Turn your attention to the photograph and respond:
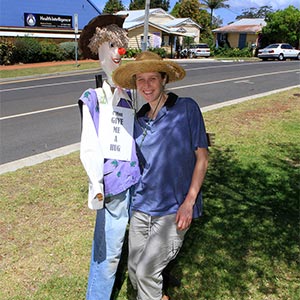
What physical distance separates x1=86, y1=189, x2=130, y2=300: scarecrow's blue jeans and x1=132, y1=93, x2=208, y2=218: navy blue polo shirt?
16 cm

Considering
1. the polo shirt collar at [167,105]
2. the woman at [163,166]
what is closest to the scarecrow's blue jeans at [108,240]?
the woman at [163,166]

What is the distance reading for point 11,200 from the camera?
4.12 metres

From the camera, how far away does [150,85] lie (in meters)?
2.19

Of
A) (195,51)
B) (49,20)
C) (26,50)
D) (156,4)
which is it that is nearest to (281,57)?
(195,51)

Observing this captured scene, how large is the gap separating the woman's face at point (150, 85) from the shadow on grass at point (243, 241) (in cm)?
156

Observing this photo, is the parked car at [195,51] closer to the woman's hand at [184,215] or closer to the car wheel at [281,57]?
the car wheel at [281,57]

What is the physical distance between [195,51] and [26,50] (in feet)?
55.7

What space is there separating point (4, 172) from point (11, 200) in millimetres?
1013

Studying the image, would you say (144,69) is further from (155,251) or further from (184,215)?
(155,251)

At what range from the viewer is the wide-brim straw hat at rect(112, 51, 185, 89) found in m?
2.11

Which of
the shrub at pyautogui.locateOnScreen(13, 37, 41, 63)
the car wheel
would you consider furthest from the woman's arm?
the car wheel

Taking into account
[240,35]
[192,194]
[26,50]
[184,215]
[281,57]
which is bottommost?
[281,57]

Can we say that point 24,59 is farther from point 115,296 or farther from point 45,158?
point 115,296

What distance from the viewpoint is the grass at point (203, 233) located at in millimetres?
2848
